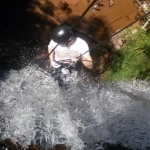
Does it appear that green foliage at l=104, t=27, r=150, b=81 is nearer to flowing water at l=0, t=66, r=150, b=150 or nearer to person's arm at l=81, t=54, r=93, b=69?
flowing water at l=0, t=66, r=150, b=150

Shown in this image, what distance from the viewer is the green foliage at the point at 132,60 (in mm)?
7207

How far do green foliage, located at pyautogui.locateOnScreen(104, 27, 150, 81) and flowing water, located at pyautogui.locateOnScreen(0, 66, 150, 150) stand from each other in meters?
0.24

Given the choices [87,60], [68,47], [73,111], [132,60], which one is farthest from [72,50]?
[132,60]

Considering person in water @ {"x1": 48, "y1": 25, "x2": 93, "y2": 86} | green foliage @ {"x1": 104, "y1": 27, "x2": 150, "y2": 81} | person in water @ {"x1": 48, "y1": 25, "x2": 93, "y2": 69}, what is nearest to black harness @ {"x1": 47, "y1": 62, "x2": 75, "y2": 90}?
person in water @ {"x1": 48, "y1": 25, "x2": 93, "y2": 86}

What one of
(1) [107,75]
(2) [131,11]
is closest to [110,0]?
(2) [131,11]

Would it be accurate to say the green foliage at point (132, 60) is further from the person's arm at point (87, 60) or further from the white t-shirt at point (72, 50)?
the white t-shirt at point (72, 50)

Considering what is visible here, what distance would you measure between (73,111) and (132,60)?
240cm

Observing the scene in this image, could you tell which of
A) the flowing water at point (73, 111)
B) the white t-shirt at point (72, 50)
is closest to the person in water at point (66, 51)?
the white t-shirt at point (72, 50)

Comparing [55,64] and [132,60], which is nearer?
[55,64]

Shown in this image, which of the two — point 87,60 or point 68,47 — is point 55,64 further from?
point 87,60

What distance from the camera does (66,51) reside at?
5.73m

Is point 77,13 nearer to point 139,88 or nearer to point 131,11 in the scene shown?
Result: point 131,11

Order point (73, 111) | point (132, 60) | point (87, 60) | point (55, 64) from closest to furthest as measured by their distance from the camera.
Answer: point (87, 60) → point (55, 64) → point (73, 111) → point (132, 60)

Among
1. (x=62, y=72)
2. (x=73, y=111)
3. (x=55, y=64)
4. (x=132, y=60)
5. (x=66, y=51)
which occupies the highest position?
(x=132, y=60)
